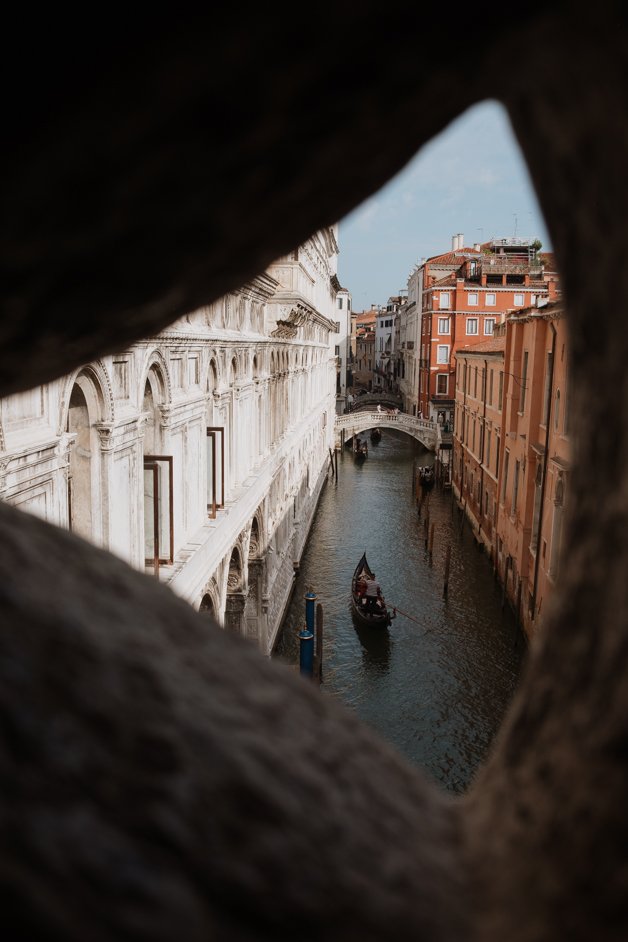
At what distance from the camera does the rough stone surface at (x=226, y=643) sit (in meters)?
0.64

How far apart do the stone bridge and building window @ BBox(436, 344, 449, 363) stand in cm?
374

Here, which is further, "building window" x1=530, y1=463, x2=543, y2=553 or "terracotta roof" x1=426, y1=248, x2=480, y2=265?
"terracotta roof" x1=426, y1=248, x2=480, y2=265

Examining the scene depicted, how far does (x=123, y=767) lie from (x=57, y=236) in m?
0.49

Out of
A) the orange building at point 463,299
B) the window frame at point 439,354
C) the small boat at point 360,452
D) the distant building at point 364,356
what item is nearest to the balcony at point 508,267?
the orange building at point 463,299

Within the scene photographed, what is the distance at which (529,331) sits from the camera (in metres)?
14.6

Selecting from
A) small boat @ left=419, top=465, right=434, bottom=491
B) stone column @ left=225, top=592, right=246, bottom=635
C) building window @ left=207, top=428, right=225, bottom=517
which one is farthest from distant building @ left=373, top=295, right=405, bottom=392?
building window @ left=207, top=428, right=225, bottom=517

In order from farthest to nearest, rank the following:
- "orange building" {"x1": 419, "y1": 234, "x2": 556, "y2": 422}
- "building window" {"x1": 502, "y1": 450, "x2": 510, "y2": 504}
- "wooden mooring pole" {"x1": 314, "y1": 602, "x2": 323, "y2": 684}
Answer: "orange building" {"x1": 419, "y1": 234, "x2": 556, "y2": 422} < "building window" {"x1": 502, "y1": 450, "x2": 510, "y2": 504} < "wooden mooring pole" {"x1": 314, "y1": 602, "x2": 323, "y2": 684}

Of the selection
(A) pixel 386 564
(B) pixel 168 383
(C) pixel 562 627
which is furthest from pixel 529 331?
(C) pixel 562 627

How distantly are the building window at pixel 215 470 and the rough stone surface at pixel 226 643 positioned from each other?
321 inches

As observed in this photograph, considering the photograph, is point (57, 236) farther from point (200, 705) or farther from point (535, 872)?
point (535, 872)

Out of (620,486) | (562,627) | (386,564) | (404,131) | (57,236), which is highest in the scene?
(404,131)

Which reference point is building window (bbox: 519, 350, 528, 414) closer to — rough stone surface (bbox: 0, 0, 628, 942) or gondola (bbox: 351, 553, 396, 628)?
gondola (bbox: 351, 553, 396, 628)

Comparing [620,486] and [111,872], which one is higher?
[620,486]

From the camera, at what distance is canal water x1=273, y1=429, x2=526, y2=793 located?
11492mm
